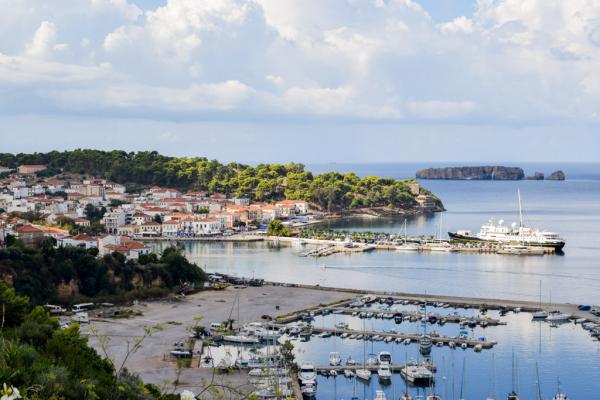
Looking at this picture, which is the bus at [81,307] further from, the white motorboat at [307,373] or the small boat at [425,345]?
the small boat at [425,345]

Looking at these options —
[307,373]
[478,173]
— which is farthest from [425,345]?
[478,173]

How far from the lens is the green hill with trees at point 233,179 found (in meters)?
59.8

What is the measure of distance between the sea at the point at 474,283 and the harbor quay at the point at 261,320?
0.51 metres

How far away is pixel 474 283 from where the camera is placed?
2972cm

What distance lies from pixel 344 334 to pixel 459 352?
285cm

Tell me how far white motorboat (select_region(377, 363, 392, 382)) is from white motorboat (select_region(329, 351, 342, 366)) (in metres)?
0.95

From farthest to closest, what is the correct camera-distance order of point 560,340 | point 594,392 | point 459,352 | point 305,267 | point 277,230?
point 277,230 → point 305,267 → point 560,340 → point 459,352 → point 594,392

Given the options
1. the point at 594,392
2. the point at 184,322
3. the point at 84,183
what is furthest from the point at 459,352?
the point at 84,183

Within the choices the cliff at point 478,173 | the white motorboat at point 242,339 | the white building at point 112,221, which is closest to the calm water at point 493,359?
the white motorboat at point 242,339

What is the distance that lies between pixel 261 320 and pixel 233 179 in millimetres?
40894

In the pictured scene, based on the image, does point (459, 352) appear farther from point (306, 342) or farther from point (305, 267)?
point (305, 267)

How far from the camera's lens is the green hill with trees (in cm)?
5978

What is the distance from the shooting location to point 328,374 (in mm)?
17234

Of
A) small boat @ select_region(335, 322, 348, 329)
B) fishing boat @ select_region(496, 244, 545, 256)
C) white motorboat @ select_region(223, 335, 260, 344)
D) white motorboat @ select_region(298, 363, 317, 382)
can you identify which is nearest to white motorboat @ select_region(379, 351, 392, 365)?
white motorboat @ select_region(298, 363, 317, 382)
